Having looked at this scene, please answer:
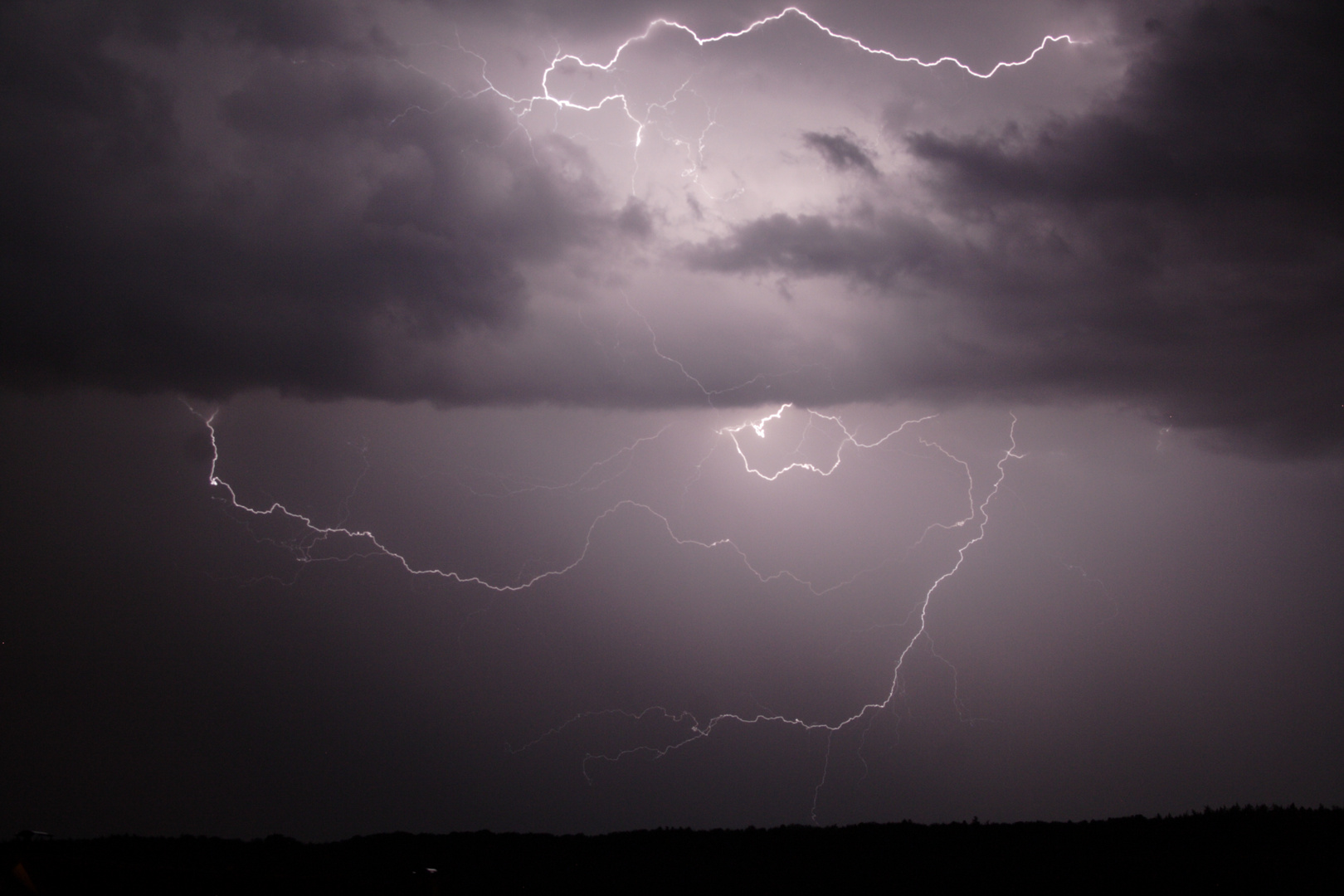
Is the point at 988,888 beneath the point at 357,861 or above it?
above

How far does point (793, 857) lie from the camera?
1133 cm

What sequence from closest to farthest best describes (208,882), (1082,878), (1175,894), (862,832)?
(208,882) < (1175,894) < (1082,878) < (862,832)

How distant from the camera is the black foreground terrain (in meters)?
9.14

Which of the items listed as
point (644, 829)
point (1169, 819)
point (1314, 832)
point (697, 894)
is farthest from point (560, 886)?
point (1314, 832)

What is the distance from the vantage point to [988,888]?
952 centimetres

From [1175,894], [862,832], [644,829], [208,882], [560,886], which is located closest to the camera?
[208,882]

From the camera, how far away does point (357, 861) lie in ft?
38.9

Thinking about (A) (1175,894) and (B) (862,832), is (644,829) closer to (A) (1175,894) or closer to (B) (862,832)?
(B) (862,832)

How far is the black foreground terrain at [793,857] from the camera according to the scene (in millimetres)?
9141

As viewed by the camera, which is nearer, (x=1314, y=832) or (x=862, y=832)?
(x=1314, y=832)

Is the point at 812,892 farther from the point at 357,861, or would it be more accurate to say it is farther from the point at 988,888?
the point at 357,861

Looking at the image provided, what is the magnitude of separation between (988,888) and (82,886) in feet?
26.9

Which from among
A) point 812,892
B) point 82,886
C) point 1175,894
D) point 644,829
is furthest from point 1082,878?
point 82,886

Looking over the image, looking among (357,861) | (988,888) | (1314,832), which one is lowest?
(357,861)
